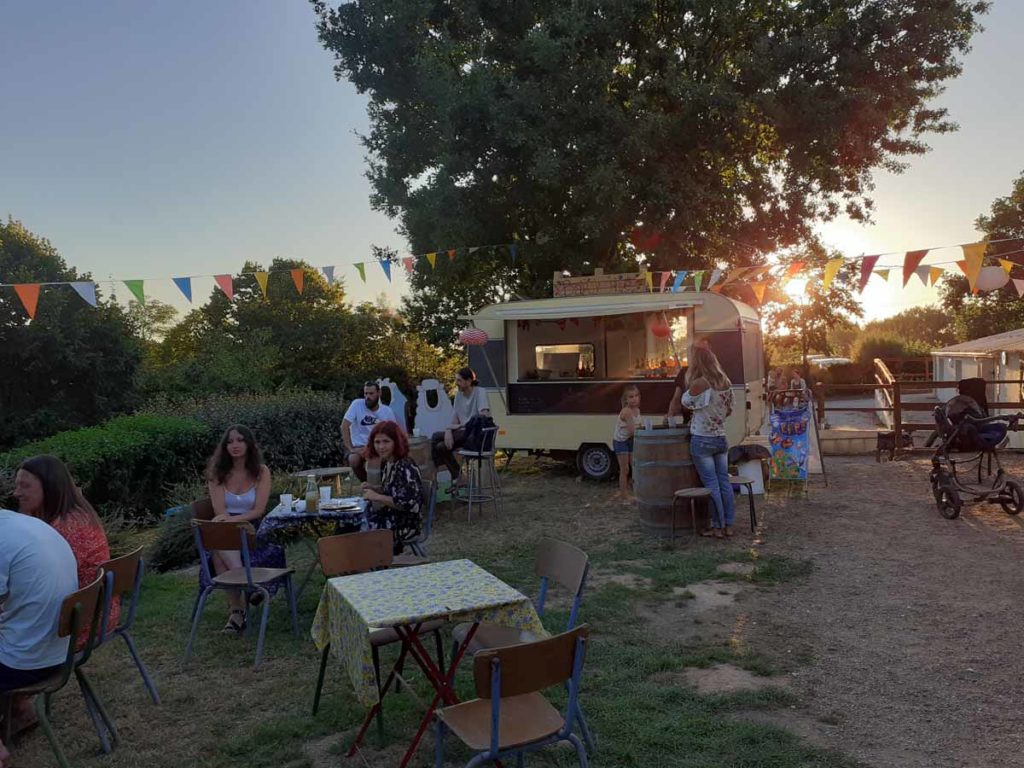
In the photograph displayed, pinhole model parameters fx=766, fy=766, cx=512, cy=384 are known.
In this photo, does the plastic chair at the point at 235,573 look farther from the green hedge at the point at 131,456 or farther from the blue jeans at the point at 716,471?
the blue jeans at the point at 716,471

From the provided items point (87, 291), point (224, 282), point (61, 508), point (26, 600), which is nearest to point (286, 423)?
point (224, 282)

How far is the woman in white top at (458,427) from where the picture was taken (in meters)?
8.54

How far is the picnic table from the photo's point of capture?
111 inches

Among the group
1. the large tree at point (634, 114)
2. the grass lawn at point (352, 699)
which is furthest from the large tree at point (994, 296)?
the grass lawn at point (352, 699)

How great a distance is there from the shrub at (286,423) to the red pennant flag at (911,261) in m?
8.23

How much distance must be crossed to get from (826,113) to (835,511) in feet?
24.8

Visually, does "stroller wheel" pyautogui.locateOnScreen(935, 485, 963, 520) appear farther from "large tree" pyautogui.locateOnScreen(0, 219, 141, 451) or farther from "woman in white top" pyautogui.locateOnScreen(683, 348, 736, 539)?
"large tree" pyautogui.locateOnScreen(0, 219, 141, 451)

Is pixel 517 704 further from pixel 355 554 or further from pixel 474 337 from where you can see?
pixel 474 337

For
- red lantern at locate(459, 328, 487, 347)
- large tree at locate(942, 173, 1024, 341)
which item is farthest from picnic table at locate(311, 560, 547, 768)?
large tree at locate(942, 173, 1024, 341)

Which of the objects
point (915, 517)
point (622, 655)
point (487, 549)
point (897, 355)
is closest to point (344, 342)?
point (487, 549)

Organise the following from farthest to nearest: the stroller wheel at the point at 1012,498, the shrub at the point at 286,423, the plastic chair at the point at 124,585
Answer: the shrub at the point at 286,423 < the stroller wheel at the point at 1012,498 < the plastic chair at the point at 124,585

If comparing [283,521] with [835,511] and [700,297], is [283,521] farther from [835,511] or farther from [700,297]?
[700,297]

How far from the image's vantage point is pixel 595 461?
10453mm

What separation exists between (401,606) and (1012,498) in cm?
665
